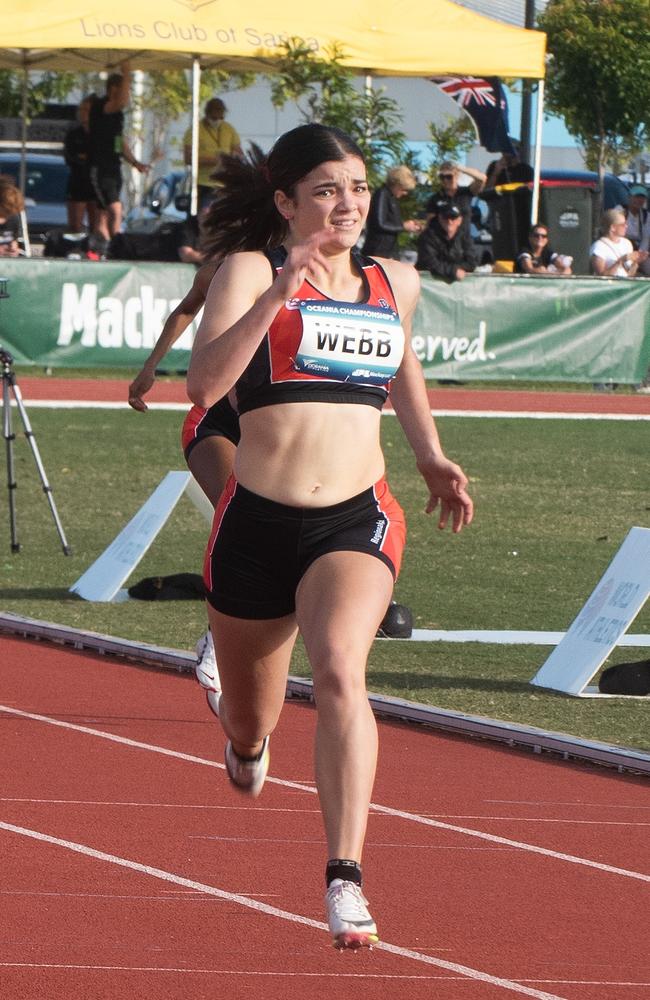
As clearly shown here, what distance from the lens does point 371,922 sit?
4.16 m

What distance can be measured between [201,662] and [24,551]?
17.3 ft

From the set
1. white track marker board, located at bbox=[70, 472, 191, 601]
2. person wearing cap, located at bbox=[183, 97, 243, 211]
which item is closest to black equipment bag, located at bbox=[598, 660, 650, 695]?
white track marker board, located at bbox=[70, 472, 191, 601]

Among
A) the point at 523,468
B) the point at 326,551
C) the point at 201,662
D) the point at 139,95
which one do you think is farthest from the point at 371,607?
the point at 139,95

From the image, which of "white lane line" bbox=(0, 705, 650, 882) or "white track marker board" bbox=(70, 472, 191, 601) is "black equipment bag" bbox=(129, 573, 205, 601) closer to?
"white track marker board" bbox=(70, 472, 191, 601)

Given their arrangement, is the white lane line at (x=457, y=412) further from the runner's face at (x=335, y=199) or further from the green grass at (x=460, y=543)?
the runner's face at (x=335, y=199)

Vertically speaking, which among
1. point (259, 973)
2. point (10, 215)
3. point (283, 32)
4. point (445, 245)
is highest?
point (283, 32)

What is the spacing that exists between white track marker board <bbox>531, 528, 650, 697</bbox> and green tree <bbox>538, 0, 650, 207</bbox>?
103 feet

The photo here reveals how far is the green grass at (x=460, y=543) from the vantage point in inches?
328

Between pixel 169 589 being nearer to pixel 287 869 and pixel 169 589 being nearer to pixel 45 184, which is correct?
pixel 287 869

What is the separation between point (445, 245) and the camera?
21203mm

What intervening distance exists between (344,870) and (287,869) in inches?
43.6

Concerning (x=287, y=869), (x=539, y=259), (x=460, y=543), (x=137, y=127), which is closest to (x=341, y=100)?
(x=539, y=259)

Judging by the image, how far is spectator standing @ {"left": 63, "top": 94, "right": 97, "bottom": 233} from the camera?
22.9 m

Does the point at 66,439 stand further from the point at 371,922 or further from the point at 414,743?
the point at 371,922
